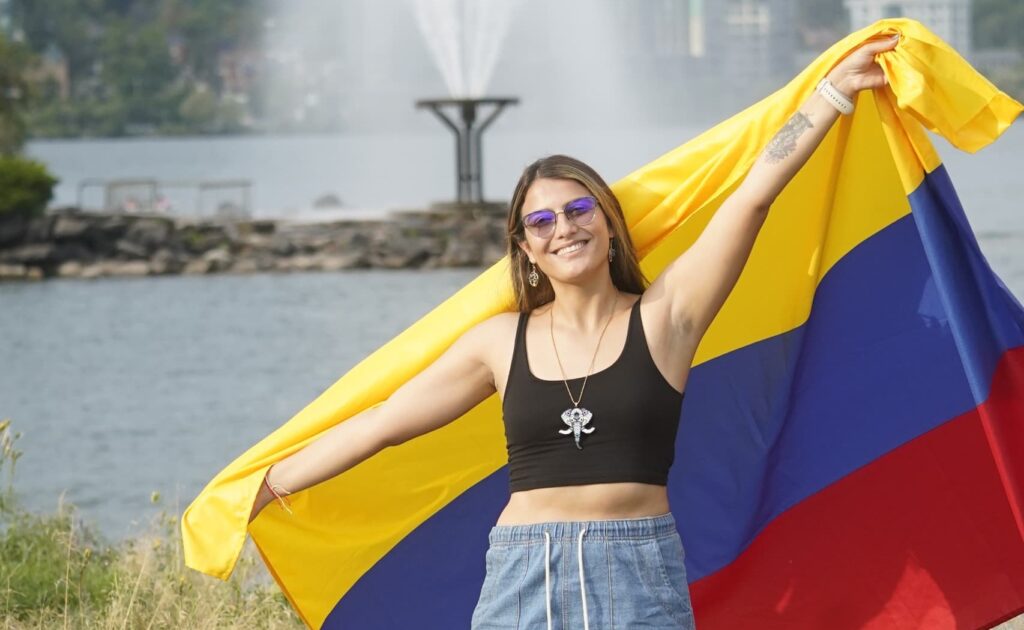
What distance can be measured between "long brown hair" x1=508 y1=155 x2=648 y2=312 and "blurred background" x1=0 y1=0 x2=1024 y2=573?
4.95 ft

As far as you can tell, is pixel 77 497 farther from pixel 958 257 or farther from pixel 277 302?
pixel 277 302

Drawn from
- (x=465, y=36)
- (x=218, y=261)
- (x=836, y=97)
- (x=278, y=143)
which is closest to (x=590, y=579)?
(x=836, y=97)

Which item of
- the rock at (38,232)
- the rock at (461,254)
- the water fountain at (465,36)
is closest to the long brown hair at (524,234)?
the rock at (461,254)

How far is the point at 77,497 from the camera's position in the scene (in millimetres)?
14031

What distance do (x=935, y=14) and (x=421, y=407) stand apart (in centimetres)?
11707

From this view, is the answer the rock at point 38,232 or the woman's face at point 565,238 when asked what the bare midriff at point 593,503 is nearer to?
the woman's face at point 565,238

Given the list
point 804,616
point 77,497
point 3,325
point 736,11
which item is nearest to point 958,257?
point 804,616

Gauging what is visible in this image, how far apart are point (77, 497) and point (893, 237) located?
10.2 metres

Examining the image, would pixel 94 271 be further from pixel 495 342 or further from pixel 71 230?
pixel 495 342

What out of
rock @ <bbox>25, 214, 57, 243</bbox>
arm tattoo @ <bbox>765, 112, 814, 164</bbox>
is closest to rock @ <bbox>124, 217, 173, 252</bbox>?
rock @ <bbox>25, 214, 57, 243</bbox>

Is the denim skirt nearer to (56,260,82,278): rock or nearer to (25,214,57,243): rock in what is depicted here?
(56,260,82,278): rock

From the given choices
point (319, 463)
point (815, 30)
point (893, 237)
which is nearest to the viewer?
point (319, 463)

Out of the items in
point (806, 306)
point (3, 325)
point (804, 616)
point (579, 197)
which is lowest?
point (3, 325)

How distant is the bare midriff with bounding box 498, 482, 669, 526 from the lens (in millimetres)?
4145
